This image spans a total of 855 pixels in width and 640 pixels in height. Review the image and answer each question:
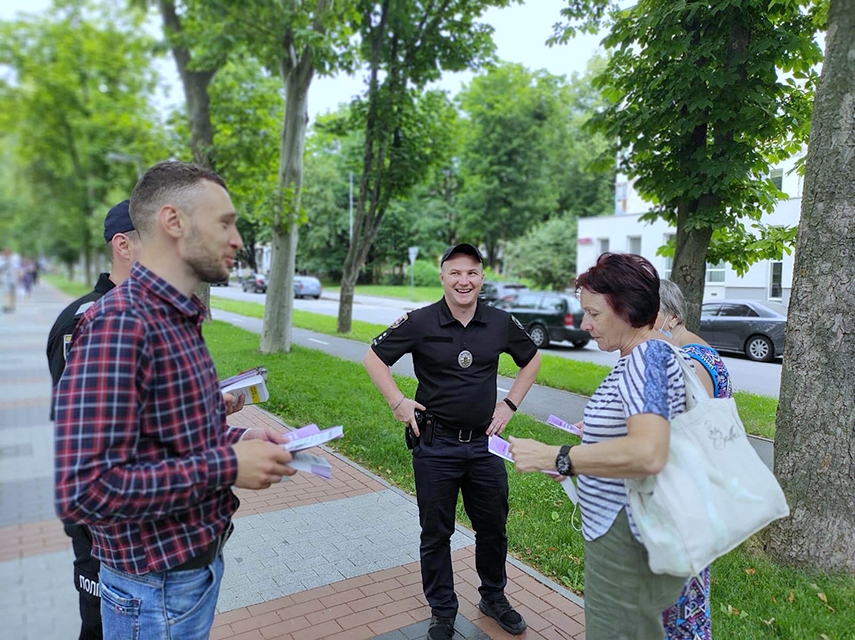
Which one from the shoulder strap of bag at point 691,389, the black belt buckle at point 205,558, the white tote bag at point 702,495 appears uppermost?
the shoulder strap of bag at point 691,389

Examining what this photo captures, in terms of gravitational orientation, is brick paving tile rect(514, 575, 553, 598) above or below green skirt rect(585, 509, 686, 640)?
below

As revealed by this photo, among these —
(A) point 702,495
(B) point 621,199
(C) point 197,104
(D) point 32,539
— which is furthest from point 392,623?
(B) point 621,199

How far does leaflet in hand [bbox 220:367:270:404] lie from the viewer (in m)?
2.23

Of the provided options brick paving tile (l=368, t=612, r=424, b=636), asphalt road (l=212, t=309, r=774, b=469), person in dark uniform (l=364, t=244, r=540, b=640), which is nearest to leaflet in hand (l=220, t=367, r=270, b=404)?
person in dark uniform (l=364, t=244, r=540, b=640)

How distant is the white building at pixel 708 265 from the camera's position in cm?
731

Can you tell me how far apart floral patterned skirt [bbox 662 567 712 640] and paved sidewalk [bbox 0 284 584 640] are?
3.34ft

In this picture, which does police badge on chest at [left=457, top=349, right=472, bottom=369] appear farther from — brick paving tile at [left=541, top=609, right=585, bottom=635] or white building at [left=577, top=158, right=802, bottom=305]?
white building at [left=577, top=158, right=802, bottom=305]

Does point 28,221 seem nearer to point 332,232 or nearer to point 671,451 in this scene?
point 332,232

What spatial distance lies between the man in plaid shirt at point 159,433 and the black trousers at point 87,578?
2.49 feet

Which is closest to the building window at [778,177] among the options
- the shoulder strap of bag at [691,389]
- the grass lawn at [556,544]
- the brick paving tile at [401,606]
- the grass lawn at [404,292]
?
the grass lawn at [556,544]

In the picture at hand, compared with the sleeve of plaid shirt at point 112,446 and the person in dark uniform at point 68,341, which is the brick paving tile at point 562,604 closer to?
the person in dark uniform at point 68,341

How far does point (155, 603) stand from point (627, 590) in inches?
57.3

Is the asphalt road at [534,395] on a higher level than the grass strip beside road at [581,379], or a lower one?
lower

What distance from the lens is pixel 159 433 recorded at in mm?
1509
